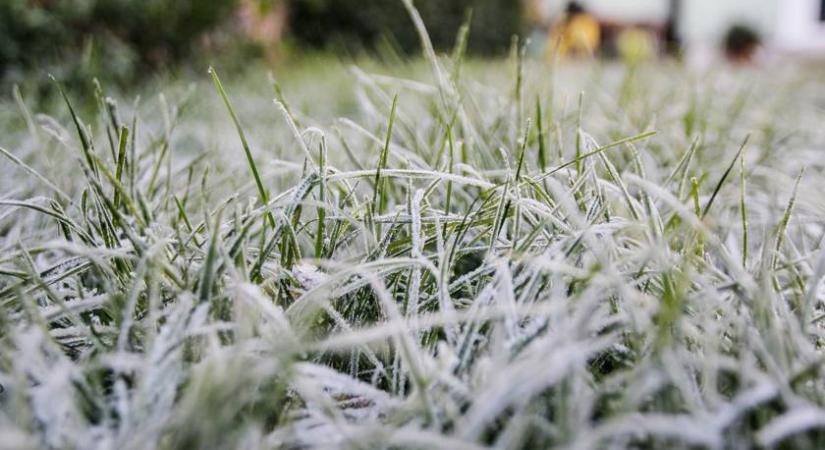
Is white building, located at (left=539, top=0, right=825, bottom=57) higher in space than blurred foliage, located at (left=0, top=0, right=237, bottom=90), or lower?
lower

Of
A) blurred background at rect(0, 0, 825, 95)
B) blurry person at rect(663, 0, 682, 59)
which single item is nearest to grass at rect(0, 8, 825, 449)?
blurred background at rect(0, 0, 825, 95)

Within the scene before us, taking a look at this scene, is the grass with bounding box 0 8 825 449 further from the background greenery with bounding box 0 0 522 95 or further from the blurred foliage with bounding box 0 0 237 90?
the blurred foliage with bounding box 0 0 237 90

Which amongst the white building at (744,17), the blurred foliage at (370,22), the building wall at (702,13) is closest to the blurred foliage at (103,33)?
the blurred foliage at (370,22)

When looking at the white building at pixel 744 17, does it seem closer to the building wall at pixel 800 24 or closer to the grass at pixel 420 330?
the building wall at pixel 800 24

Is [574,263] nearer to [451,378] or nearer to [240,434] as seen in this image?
[451,378]

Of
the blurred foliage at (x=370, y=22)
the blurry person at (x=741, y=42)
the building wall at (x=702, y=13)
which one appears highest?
the blurred foliage at (x=370, y=22)
